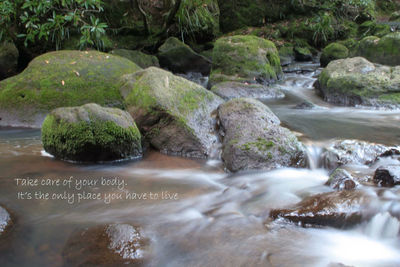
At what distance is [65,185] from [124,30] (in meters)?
9.54

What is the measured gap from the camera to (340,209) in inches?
109

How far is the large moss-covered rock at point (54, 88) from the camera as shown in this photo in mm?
6066

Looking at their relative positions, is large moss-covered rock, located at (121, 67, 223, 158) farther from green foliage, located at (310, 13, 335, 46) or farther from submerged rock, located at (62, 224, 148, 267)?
green foliage, located at (310, 13, 335, 46)

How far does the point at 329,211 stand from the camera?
108 inches

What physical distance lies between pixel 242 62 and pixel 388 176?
20.1 feet

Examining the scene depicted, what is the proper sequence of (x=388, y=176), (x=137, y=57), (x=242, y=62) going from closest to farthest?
(x=388, y=176) < (x=242, y=62) < (x=137, y=57)

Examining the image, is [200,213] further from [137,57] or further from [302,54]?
[302,54]

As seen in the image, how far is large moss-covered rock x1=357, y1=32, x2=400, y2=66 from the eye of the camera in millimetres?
8945

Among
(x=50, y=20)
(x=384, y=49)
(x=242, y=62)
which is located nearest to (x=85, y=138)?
(x=50, y=20)

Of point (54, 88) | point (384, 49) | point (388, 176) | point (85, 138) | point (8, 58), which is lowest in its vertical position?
point (388, 176)

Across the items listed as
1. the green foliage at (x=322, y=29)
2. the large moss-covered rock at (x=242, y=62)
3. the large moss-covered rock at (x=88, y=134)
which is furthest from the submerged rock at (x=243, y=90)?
the green foliage at (x=322, y=29)

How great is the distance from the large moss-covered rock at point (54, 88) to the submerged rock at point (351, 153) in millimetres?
3604

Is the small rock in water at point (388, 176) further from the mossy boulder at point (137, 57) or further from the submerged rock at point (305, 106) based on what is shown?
the mossy boulder at point (137, 57)

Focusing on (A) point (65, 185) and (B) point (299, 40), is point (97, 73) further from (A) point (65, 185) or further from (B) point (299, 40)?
(B) point (299, 40)
